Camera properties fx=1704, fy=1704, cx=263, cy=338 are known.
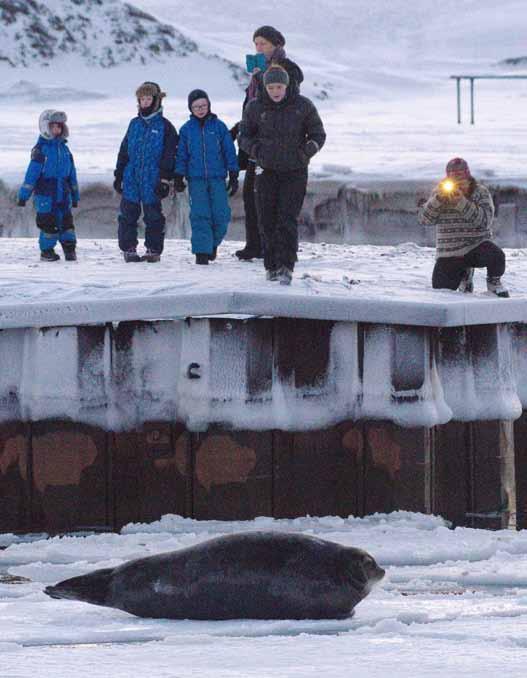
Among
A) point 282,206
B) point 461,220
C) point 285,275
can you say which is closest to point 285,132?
point 282,206

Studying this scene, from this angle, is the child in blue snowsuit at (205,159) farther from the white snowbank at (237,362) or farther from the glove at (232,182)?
the white snowbank at (237,362)

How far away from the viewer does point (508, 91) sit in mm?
37875

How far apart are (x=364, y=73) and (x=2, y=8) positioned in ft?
30.2

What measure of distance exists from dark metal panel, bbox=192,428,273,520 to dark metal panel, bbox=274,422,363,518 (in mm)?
101

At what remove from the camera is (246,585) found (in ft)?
19.7

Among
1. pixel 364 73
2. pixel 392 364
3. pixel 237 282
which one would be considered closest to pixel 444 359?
pixel 392 364

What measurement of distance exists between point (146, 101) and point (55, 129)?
2.21ft

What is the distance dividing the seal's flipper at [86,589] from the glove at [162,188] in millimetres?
5335

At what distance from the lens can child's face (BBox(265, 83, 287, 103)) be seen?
9594 millimetres

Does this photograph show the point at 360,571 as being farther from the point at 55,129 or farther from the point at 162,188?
the point at 55,129

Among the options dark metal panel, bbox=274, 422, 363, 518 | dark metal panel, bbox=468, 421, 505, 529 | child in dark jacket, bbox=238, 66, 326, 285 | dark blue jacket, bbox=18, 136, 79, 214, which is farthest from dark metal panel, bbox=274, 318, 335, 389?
dark blue jacket, bbox=18, 136, 79, 214

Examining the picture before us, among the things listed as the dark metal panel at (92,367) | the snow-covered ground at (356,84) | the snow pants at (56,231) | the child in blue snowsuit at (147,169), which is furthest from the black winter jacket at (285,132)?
the snow-covered ground at (356,84)

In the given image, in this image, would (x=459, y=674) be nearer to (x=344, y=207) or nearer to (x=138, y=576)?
(x=138, y=576)

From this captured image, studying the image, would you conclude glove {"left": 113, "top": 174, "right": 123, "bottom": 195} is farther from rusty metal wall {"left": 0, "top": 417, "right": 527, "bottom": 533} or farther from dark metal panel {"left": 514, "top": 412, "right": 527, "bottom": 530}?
dark metal panel {"left": 514, "top": 412, "right": 527, "bottom": 530}
